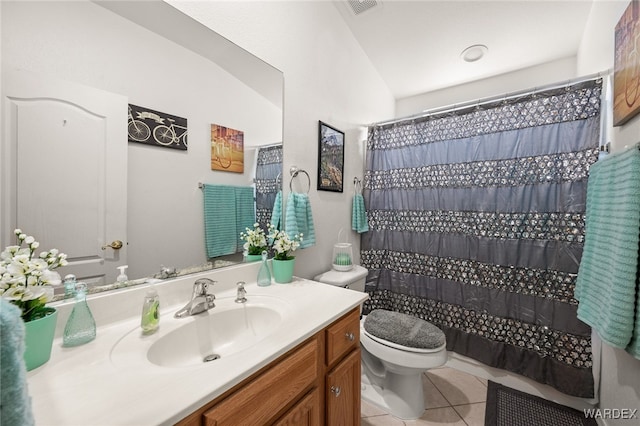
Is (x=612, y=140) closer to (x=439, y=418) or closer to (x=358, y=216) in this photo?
(x=358, y=216)

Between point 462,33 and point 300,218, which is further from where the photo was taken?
point 462,33

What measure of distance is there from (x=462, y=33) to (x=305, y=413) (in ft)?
8.22

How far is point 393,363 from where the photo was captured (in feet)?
4.43

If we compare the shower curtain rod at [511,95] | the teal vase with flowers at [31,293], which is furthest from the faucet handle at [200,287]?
the shower curtain rod at [511,95]

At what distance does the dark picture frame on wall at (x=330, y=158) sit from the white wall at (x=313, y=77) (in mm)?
46

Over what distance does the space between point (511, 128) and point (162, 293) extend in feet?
7.15

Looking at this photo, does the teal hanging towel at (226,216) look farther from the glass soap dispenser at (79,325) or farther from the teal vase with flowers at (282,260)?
the glass soap dispenser at (79,325)

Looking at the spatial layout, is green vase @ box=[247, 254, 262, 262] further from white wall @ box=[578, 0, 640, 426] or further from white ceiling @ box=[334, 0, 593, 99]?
white ceiling @ box=[334, 0, 593, 99]

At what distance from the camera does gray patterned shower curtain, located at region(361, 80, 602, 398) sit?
1456 mm

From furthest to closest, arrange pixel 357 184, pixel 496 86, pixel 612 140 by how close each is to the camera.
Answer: pixel 496 86 → pixel 357 184 → pixel 612 140

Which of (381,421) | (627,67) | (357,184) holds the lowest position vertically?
(381,421)

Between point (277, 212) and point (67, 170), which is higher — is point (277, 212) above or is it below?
below

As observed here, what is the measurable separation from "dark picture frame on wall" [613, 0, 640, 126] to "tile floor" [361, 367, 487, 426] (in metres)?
1.71

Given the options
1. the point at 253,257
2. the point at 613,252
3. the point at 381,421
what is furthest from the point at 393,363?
the point at 613,252
